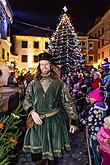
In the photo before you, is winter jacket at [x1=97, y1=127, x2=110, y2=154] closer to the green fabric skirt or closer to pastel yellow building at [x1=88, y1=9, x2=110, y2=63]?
the green fabric skirt

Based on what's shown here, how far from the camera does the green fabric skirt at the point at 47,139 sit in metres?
3.99

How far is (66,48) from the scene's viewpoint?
25.2 metres

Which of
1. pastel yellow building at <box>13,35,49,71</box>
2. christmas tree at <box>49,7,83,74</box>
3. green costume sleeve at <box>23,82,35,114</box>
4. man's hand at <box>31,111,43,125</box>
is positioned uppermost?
pastel yellow building at <box>13,35,49,71</box>

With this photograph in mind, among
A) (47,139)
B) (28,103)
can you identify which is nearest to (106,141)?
(47,139)

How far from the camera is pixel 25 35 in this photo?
51.4 meters

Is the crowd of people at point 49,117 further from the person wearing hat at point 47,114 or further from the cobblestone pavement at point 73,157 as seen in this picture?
the cobblestone pavement at point 73,157

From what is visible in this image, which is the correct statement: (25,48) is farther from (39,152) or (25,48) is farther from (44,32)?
(39,152)

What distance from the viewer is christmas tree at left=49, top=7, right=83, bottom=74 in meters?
24.8

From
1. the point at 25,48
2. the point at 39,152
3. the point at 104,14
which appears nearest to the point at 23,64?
the point at 25,48

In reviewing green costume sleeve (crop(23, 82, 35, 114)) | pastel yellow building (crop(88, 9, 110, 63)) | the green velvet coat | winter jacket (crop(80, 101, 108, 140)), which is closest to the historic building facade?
pastel yellow building (crop(88, 9, 110, 63))

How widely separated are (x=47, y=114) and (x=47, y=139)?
341 mm

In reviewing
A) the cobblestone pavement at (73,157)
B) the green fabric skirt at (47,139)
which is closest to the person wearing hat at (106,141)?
the green fabric skirt at (47,139)

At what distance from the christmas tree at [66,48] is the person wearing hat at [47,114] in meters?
19.9

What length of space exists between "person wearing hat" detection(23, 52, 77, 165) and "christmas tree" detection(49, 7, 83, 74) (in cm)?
1986
